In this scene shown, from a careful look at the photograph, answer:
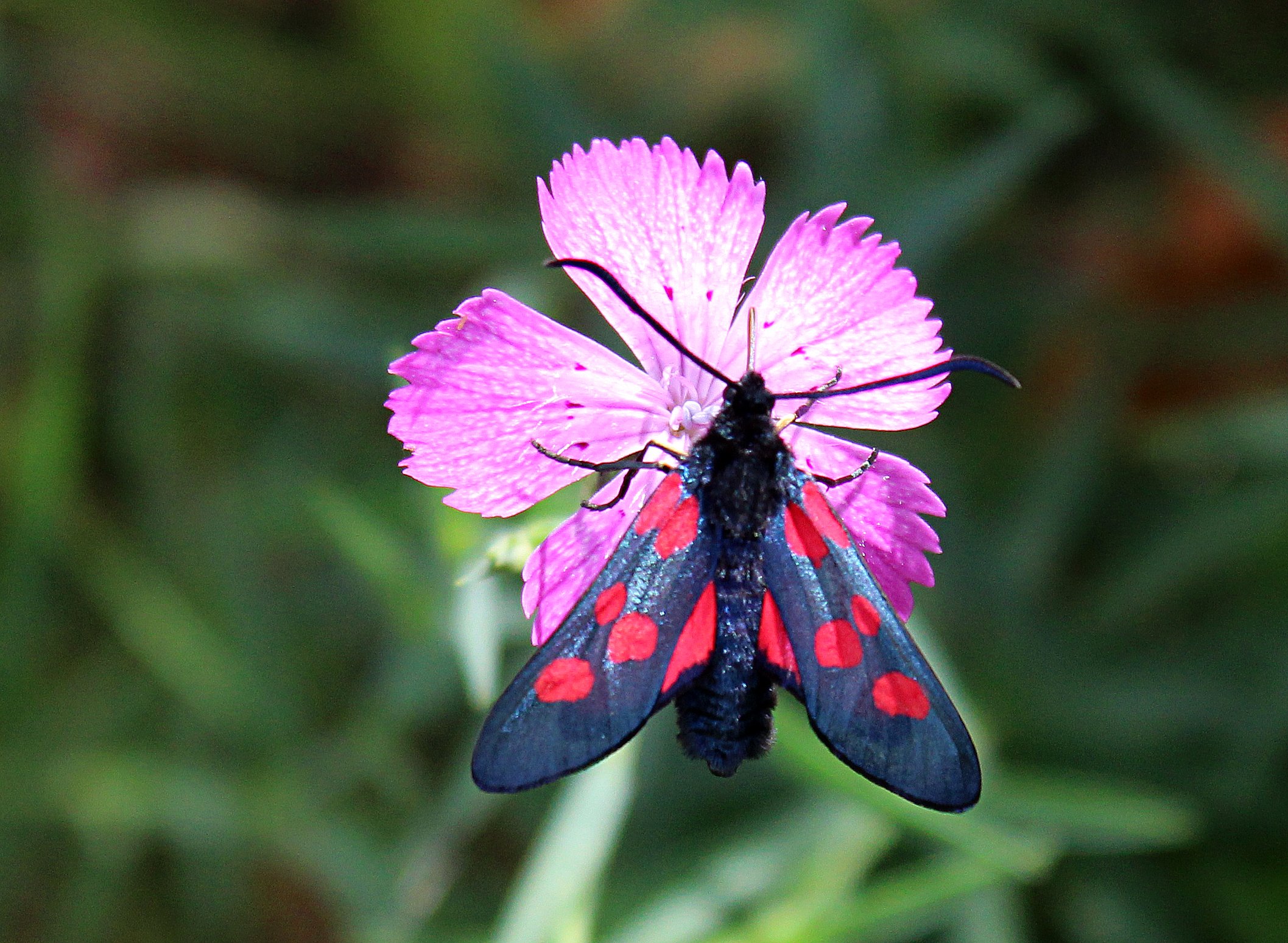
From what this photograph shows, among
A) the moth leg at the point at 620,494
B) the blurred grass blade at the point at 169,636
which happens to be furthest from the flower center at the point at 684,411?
the blurred grass blade at the point at 169,636

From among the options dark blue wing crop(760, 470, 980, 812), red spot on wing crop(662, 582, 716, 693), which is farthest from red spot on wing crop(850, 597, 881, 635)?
red spot on wing crop(662, 582, 716, 693)

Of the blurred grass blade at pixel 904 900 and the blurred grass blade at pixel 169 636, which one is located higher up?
the blurred grass blade at pixel 169 636

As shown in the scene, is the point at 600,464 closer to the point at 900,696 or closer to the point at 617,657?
the point at 617,657

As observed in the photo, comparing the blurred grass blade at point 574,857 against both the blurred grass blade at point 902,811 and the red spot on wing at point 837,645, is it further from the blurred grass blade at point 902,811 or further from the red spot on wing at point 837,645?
the red spot on wing at point 837,645

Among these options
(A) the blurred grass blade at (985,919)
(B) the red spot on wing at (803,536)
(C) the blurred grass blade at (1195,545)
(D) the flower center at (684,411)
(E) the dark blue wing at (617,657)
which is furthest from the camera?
(C) the blurred grass blade at (1195,545)

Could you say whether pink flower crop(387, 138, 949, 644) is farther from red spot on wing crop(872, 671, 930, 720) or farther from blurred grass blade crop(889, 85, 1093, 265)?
blurred grass blade crop(889, 85, 1093, 265)

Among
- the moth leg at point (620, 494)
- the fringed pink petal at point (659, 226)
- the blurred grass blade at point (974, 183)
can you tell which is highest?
the blurred grass blade at point (974, 183)

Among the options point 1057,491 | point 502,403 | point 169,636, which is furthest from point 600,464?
point 169,636

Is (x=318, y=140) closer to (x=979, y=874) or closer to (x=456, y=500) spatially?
(x=456, y=500)
